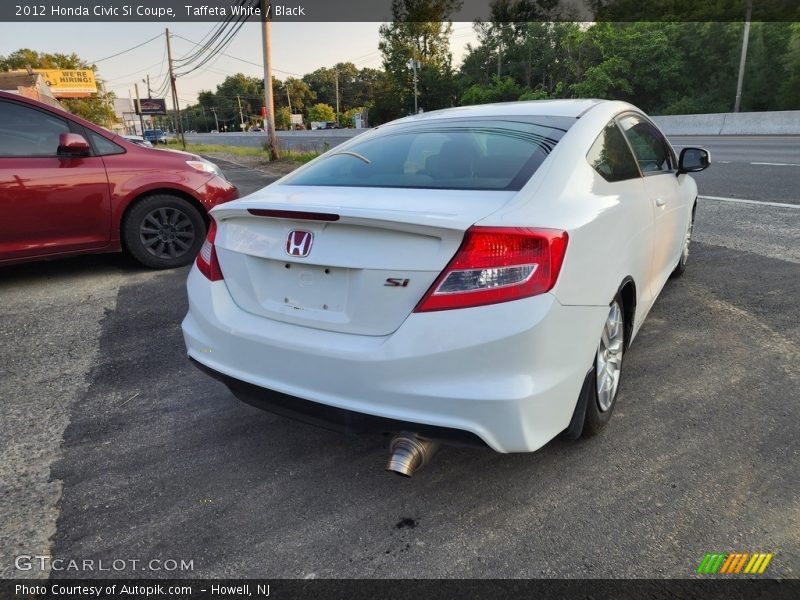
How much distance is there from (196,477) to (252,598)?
2.49ft

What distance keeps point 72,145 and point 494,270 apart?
4632mm

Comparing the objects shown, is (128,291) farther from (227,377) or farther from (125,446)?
(227,377)

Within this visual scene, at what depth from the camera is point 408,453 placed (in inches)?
82.7

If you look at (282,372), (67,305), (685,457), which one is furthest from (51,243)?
(685,457)

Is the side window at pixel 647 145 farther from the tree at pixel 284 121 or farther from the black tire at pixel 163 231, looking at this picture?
the tree at pixel 284 121

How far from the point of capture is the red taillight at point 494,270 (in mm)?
1912

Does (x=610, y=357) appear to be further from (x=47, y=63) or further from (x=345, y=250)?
(x=47, y=63)

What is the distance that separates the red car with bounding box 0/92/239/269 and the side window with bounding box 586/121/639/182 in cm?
427

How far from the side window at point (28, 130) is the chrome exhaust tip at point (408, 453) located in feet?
15.4

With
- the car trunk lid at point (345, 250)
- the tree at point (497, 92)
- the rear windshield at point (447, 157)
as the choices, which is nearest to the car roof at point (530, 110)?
the rear windshield at point (447, 157)

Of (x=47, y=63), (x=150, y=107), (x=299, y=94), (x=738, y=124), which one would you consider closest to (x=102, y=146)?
(x=738, y=124)

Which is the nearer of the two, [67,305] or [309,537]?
[309,537]

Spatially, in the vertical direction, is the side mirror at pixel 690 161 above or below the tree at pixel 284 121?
below

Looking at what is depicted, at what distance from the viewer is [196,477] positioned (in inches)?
98.7
